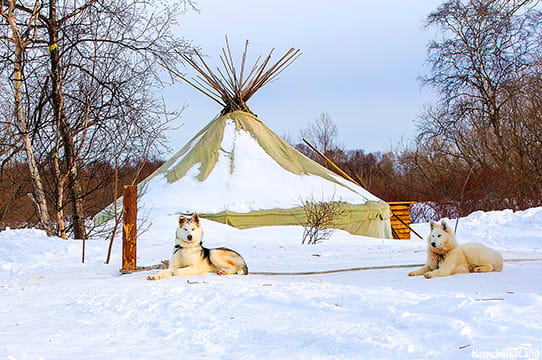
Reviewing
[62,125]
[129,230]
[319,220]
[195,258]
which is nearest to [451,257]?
[195,258]

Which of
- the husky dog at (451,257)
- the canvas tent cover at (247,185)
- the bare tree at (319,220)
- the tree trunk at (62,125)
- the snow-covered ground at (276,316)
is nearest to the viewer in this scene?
the snow-covered ground at (276,316)

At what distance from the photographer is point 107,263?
605 centimetres

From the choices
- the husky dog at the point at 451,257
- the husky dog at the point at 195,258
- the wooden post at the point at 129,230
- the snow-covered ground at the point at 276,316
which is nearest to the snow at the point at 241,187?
the wooden post at the point at 129,230

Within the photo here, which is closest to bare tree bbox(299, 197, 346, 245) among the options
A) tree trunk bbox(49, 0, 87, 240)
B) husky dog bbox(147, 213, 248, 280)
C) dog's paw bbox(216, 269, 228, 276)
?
tree trunk bbox(49, 0, 87, 240)

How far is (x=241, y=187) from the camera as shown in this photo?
10.8 m

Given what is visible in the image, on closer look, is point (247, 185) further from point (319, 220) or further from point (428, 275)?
point (428, 275)

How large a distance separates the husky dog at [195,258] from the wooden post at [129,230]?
0.80 meters

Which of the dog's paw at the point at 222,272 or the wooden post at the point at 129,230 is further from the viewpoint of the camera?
the wooden post at the point at 129,230

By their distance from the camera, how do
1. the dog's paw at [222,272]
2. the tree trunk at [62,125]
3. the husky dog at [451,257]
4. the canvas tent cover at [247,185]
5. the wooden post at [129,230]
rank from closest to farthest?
1. the husky dog at [451,257]
2. the dog's paw at [222,272]
3. the wooden post at [129,230]
4. the tree trunk at [62,125]
5. the canvas tent cover at [247,185]

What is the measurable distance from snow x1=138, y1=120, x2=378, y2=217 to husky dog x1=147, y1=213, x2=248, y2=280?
5.52 meters

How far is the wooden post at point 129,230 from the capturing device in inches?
203

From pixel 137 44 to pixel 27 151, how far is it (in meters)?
2.52

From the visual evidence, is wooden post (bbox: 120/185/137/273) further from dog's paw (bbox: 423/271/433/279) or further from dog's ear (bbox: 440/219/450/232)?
dog's ear (bbox: 440/219/450/232)

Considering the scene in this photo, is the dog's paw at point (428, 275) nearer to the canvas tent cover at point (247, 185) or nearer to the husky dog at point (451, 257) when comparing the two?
the husky dog at point (451, 257)
